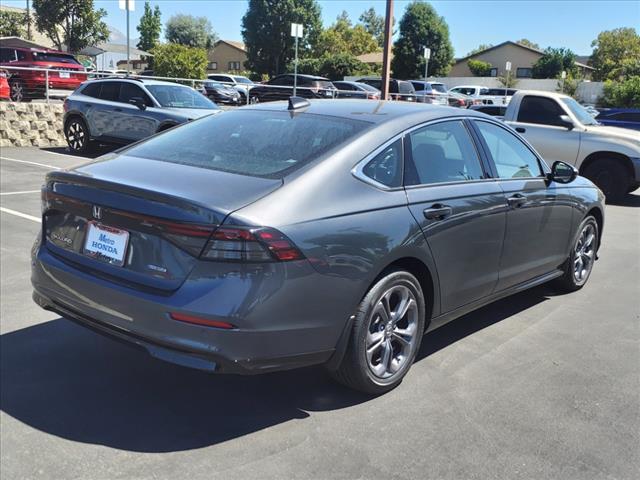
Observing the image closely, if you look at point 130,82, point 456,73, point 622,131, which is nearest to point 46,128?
point 130,82

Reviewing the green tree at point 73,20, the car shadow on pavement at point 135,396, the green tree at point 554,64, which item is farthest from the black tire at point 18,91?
the green tree at point 554,64

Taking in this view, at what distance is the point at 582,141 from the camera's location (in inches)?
439

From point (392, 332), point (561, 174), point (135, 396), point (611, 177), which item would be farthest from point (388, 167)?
point (611, 177)

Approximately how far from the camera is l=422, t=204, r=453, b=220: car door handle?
3658 mm

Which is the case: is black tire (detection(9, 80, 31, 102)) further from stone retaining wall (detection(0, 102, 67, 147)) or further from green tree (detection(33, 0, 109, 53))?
green tree (detection(33, 0, 109, 53))

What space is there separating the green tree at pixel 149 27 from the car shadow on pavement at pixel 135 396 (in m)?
74.3

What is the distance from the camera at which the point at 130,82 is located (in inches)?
520

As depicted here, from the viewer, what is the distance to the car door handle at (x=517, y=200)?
4391 millimetres

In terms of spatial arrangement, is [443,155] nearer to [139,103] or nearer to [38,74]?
[139,103]

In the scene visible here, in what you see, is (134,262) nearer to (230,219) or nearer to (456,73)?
(230,219)

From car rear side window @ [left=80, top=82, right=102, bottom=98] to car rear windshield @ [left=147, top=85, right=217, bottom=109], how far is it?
5.11 feet

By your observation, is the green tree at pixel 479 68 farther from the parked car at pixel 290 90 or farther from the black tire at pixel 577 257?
the black tire at pixel 577 257

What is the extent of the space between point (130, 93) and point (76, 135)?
1.89m

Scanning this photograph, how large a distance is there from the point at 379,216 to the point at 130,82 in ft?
36.6
